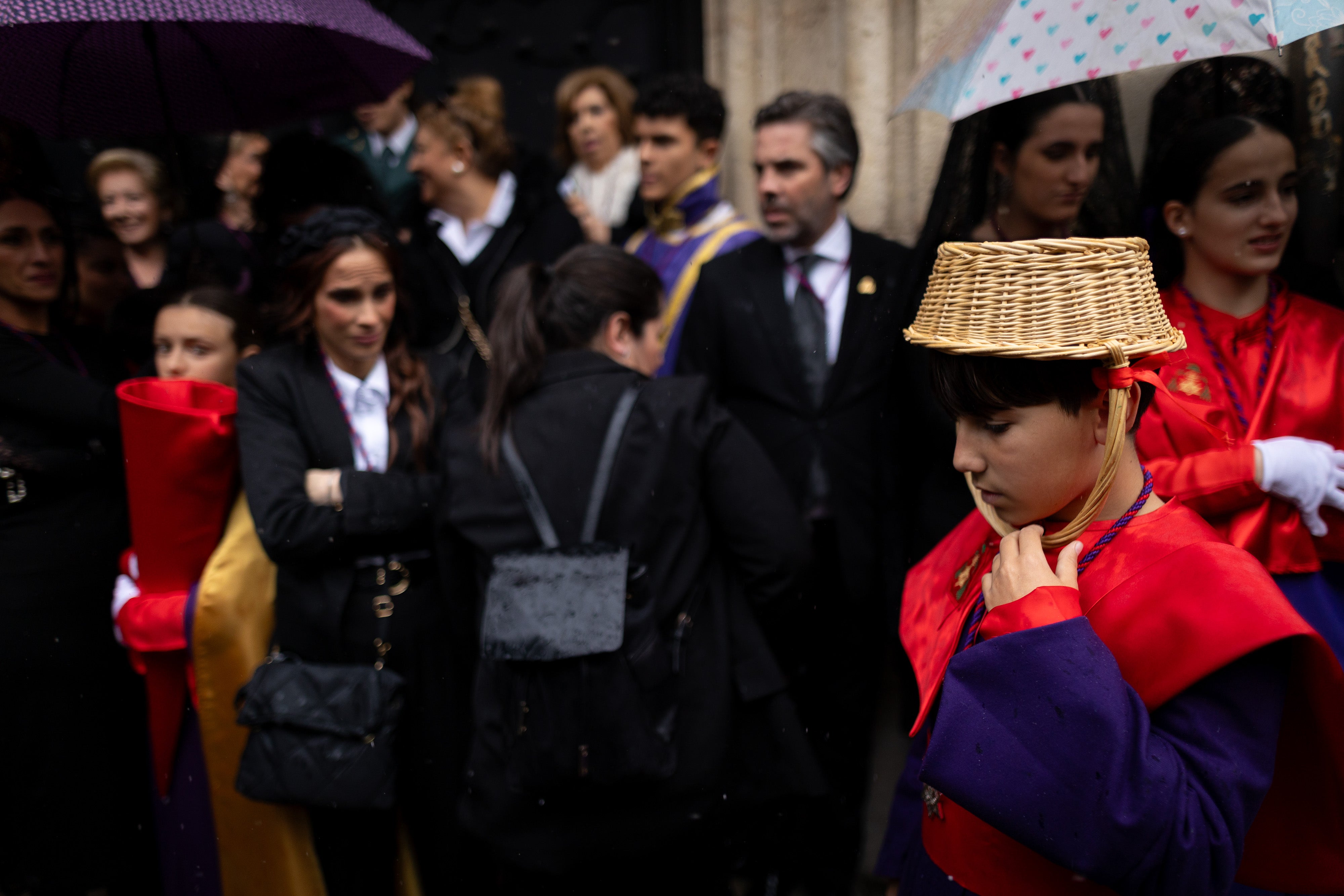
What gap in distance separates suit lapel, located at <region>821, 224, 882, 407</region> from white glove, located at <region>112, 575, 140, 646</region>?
83.4 inches

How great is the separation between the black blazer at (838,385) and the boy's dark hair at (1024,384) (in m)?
1.52

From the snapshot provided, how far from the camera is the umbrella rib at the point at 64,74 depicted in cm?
307

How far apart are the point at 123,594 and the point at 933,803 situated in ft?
8.04

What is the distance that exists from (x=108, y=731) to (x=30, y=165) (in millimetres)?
1809

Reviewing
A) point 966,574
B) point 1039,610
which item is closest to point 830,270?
point 966,574

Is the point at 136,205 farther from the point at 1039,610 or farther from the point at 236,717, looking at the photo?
the point at 1039,610

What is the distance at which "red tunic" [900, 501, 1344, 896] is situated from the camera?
1.36 meters

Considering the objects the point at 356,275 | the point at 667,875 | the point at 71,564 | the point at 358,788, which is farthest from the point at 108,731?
the point at 667,875

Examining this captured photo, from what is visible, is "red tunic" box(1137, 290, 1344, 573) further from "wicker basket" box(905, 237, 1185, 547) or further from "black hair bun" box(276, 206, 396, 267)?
"black hair bun" box(276, 206, 396, 267)

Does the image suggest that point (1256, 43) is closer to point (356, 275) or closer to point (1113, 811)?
point (1113, 811)

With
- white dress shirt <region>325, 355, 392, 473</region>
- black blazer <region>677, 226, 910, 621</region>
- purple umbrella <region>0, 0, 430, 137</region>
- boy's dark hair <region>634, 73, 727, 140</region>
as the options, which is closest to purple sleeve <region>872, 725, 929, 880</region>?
black blazer <region>677, 226, 910, 621</region>

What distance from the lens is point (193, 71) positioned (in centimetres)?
332

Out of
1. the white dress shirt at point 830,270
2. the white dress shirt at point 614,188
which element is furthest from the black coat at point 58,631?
the white dress shirt at point 614,188

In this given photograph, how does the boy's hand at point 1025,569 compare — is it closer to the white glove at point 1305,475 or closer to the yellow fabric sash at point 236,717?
the white glove at point 1305,475
